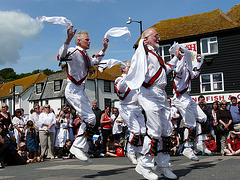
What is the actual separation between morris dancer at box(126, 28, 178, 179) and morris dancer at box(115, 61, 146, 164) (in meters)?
1.84

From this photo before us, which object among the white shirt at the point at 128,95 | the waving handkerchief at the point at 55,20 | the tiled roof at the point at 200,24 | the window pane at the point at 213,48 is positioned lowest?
the white shirt at the point at 128,95

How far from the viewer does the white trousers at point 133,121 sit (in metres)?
6.65

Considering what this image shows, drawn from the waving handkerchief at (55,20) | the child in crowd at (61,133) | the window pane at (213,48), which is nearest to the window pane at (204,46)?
the window pane at (213,48)

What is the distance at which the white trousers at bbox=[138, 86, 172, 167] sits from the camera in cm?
456

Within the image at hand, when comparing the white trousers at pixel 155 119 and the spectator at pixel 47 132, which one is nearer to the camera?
the white trousers at pixel 155 119

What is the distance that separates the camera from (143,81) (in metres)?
4.63

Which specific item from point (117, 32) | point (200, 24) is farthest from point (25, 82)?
point (117, 32)

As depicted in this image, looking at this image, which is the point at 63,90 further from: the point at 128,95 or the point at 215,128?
the point at 128,95

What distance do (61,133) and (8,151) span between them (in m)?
2.97

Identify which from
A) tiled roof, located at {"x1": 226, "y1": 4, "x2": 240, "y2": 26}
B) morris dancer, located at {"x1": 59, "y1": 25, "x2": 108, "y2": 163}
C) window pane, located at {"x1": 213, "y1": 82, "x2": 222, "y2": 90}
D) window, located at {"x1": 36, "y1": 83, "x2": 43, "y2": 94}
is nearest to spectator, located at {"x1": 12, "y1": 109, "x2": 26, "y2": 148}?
morris dancer, located at {"x1": 59, "y1": 25, "x2": 108, "y2": 163}

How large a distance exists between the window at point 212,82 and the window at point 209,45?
2.06 m

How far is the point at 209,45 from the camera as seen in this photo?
26328mm

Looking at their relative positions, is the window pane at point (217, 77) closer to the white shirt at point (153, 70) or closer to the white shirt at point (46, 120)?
the white shirt at point (46, 120)

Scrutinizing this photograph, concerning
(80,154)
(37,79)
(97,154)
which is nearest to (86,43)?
(80,154)
